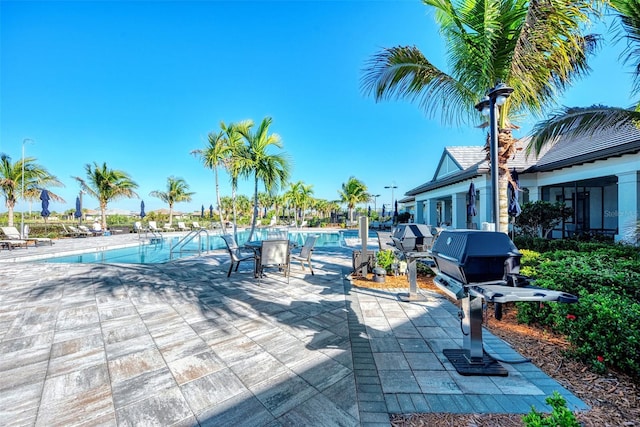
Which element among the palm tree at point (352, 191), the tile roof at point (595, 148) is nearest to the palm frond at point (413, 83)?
the tile roof at point (595, 148)

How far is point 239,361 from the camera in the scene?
8.70 feet

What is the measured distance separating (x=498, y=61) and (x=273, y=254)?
5903 mm

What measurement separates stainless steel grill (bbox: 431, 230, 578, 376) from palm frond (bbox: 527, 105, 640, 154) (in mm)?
5473

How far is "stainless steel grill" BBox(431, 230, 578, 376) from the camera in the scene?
6.39ft

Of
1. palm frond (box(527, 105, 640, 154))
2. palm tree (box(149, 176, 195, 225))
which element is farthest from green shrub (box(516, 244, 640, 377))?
palm tree (box(149, 176, 195, 225))

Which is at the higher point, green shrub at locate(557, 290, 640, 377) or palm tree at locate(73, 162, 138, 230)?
palm tree at locate(73, 162, 138, 230)

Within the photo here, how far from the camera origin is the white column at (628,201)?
7460 mm

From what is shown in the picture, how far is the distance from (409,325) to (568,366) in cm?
158

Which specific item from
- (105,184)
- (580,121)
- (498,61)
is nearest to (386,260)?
(498,61)

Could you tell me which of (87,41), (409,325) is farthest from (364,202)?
(409,325)

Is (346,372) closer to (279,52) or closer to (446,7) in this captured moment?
(446,7)

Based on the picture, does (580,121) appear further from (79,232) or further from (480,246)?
(79,232)

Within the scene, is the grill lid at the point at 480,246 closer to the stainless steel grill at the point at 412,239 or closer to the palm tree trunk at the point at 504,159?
the stainless steel grill at the point at 412,239

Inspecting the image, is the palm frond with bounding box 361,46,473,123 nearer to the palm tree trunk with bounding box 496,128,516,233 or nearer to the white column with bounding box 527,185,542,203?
the palm tree trunk with bounding box 496,128,516,233
